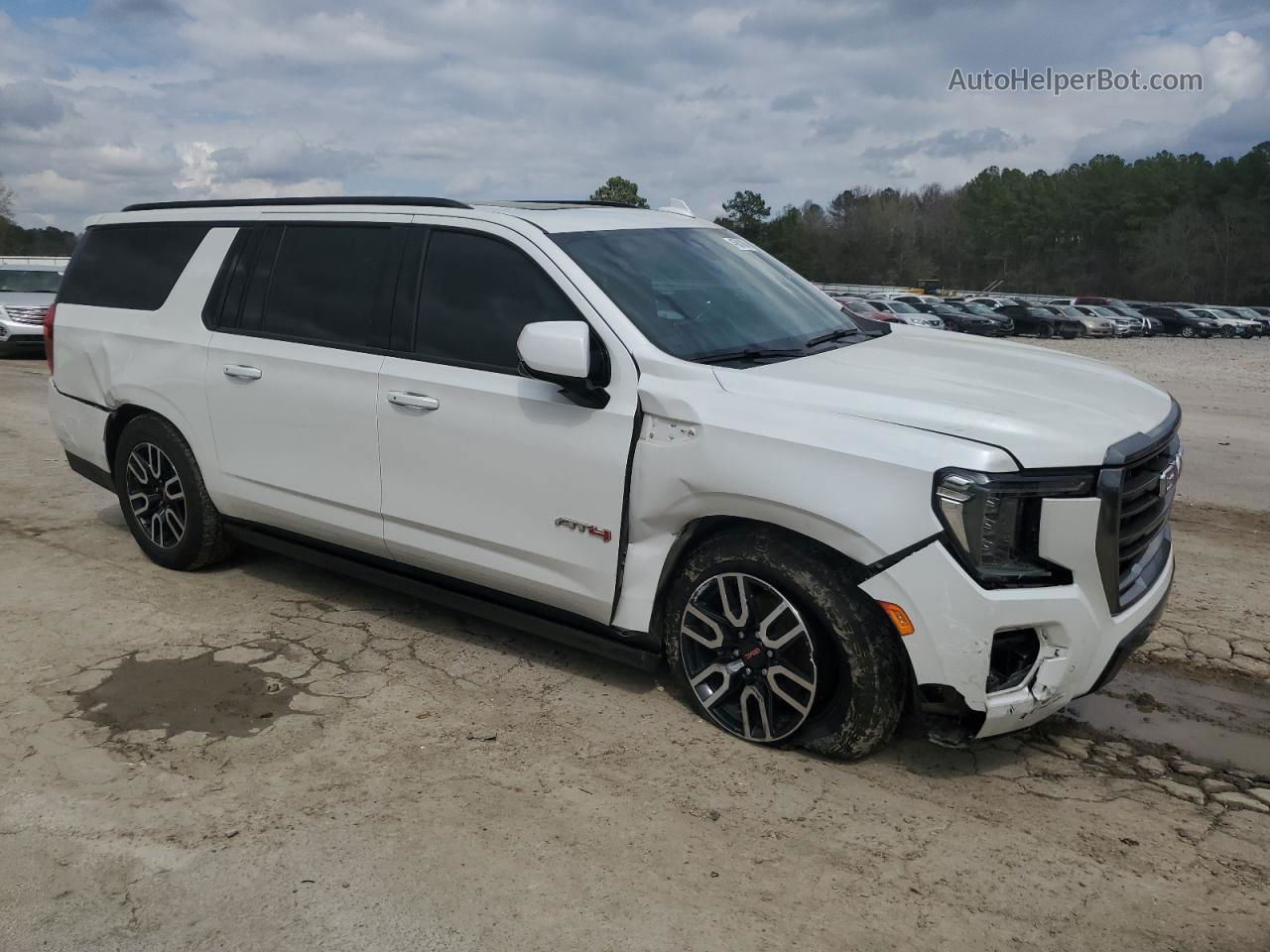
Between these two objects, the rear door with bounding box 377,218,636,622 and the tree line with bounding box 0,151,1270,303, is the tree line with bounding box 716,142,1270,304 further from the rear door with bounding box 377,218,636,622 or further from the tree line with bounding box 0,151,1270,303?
the rear door with bounding box 377,218,636,622

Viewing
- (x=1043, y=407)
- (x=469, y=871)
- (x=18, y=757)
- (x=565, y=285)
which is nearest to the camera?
(x=469, y=871)

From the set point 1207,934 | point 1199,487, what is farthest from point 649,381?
point 1199,487

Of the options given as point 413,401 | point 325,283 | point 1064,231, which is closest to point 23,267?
point 325,283

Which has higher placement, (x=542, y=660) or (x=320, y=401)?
(x=320, y=401)

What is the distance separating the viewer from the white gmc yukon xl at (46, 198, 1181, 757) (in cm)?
332

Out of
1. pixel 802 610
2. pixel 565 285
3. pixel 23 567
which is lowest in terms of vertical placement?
pixel 23 567

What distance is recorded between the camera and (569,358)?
149 inches

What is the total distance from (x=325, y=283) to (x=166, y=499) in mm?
1671

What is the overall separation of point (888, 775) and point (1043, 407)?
133 centimetres

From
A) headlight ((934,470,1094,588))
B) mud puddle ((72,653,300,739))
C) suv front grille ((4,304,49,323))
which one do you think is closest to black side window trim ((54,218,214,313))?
mud puddle ((72,653,300,739))

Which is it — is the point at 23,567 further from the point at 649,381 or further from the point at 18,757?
the point at 649,381

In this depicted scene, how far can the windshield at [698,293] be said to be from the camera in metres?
4.10

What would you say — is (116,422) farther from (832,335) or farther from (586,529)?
(832,335)

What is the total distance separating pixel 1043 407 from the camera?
3.51 m
